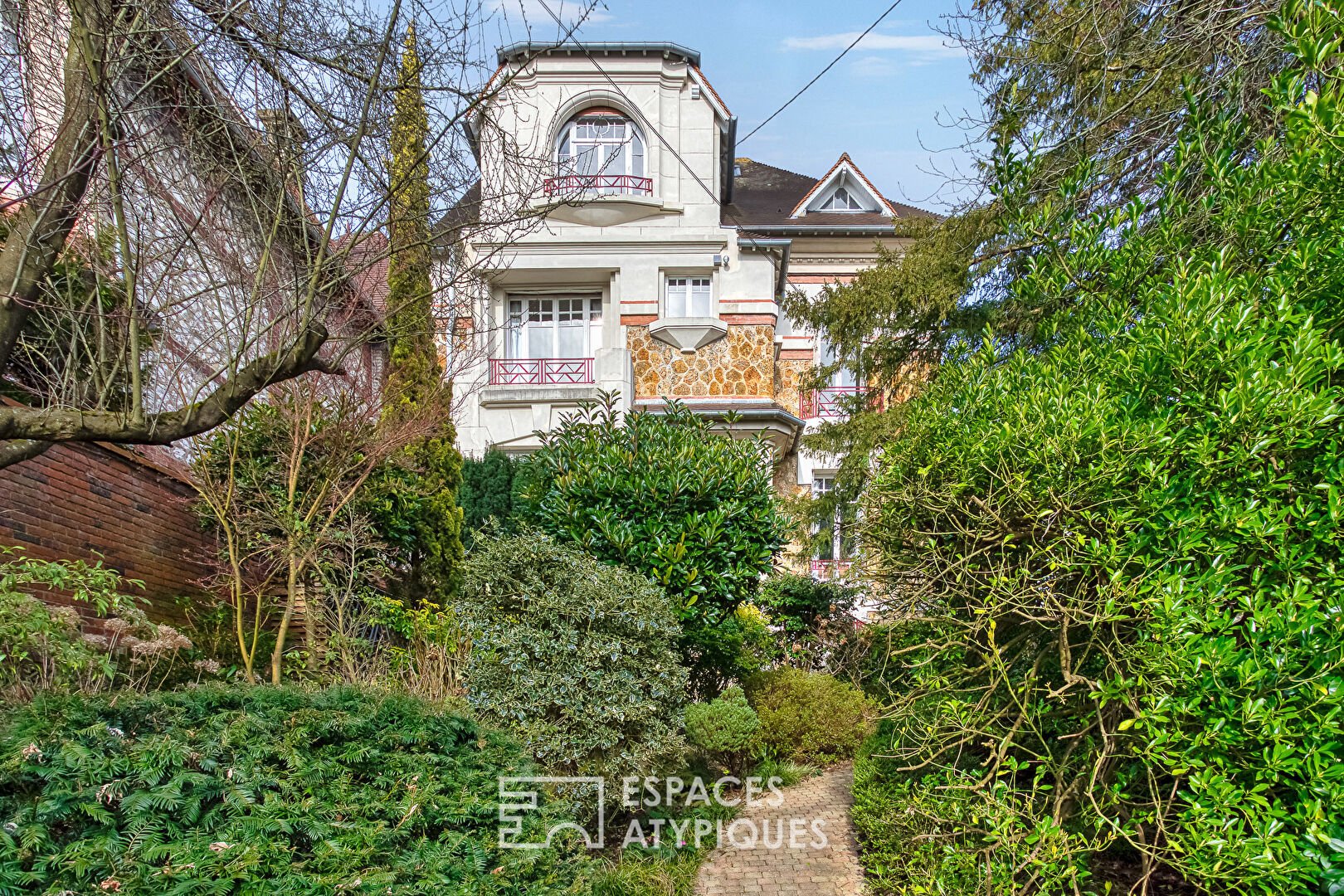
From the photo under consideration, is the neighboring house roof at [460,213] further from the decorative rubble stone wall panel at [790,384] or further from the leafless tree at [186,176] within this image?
the decorative rubble stone wall panel at [790,384]

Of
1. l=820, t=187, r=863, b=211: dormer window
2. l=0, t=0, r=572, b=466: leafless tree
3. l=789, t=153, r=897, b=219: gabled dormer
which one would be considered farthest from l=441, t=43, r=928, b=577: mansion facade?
l=0, t=0, r=572, b=466: leafless tree

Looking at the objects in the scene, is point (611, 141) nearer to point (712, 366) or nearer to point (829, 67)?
point (712, 366)

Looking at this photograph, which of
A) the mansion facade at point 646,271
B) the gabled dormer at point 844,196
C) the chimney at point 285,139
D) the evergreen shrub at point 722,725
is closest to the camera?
the chimney at point 285,139

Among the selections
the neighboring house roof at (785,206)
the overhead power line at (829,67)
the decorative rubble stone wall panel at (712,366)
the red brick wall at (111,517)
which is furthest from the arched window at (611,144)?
the red brick wall at (111,517)

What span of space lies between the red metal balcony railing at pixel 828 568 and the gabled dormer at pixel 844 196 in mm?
8094

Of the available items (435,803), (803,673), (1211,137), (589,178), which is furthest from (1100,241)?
(803,673)

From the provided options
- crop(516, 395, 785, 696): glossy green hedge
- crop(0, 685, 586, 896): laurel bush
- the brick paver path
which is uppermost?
Answer: crop(516, 395, 785, 696): glossy green hedge

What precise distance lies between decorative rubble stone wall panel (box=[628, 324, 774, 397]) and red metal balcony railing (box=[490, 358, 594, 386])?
1094 millimetres

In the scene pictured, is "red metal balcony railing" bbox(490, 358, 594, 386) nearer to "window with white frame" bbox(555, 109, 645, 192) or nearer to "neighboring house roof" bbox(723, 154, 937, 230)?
"window with white frame" bbox(555, 109, 645, 192)

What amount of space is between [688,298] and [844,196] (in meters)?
5.26

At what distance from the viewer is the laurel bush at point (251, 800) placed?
340 centimetres

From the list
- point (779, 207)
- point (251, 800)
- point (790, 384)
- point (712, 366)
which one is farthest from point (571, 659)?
point (779, 207)

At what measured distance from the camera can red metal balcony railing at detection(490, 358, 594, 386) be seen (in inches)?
625

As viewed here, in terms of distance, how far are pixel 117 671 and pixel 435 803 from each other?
9.16 feet
